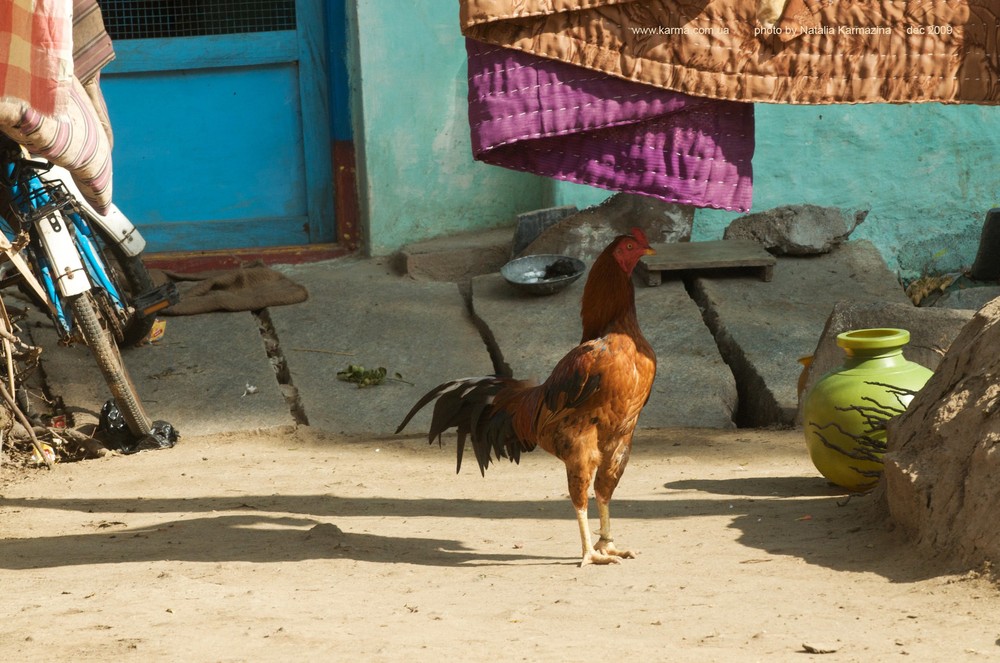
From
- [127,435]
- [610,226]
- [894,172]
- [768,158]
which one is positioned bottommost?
[127,435]

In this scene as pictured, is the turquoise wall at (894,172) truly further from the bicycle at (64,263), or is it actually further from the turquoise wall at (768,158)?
the bicycle at (64,263)

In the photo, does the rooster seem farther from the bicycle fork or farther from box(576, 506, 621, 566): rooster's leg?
the bicycle fork

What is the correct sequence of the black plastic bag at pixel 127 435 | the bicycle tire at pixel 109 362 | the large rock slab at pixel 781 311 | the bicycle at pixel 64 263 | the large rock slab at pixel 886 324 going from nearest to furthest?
the bicycle at pixel 64 263, the bicycle tire at pixel 109 362, the large rock slab at pixel 886 324, the black plastic bag at pixel 127 435, the large rock slab at pixel 781 311

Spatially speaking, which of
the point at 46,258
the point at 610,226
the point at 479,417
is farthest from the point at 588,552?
the point at 610,226

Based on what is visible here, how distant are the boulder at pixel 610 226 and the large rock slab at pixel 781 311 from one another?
526 millimetres

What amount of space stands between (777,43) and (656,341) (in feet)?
13.1

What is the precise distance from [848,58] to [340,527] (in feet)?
8.85

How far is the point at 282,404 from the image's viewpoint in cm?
659

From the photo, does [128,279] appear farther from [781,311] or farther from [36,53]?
[36,53]

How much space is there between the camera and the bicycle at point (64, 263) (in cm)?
556

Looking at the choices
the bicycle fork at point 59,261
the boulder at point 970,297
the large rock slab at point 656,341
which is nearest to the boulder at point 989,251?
the boulder at point 970,297

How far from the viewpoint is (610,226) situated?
26.1ft

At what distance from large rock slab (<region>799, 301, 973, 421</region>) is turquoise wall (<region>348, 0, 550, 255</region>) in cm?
300

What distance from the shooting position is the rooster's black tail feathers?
15.0 feet
